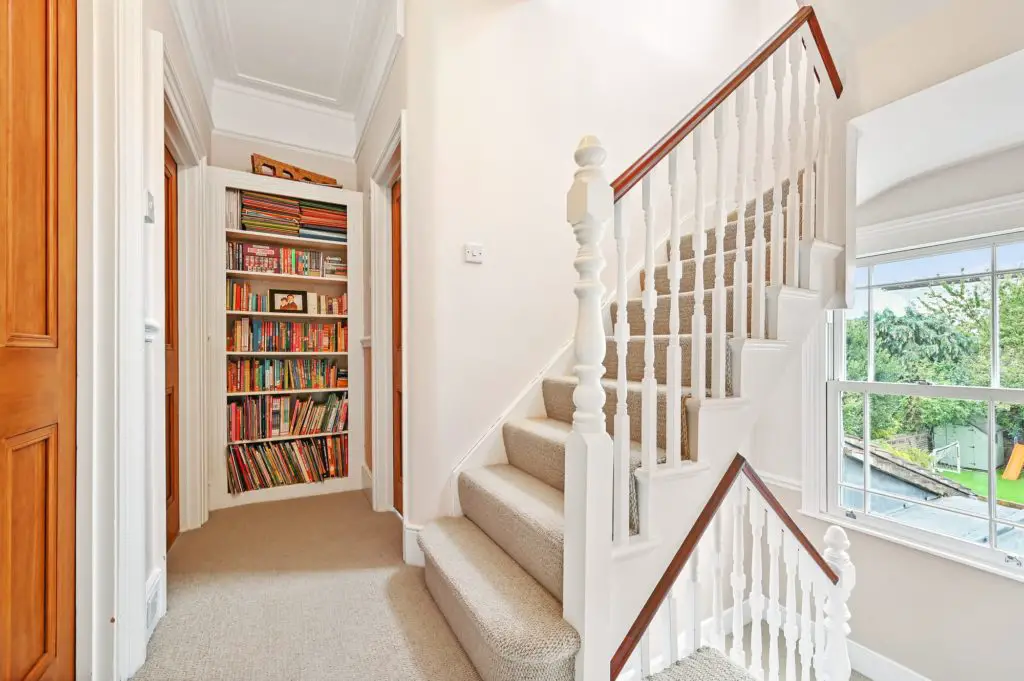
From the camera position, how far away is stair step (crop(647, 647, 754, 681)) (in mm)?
1647

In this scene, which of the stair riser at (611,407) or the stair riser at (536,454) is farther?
the stair riser at (536,454)

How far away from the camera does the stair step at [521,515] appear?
4.35 ft

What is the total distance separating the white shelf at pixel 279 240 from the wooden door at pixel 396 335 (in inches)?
23.9

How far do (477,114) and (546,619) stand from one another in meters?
2.05

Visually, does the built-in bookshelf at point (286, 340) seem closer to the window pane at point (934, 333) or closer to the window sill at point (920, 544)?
the window sill at point (920, 544)

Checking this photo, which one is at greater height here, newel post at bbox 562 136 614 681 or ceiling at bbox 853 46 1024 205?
ceiling at bbox 853 46 1024 205

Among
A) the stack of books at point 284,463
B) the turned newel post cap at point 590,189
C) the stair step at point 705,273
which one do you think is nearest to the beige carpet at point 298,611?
the stack of books at point 284,463

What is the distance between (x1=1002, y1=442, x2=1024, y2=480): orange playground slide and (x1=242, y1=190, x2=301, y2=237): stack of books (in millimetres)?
4109

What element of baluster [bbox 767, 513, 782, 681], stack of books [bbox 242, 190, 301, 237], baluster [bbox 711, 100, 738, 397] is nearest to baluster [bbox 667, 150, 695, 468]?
baluster [bbox 711, 100, 738, 397]

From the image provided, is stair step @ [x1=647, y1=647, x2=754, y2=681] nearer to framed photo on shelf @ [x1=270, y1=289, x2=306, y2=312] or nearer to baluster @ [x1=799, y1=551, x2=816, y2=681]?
baluster @ [x1=799, y1=551, x2=816, y2=681]

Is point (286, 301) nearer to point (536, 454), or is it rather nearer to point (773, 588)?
point (536, 454)

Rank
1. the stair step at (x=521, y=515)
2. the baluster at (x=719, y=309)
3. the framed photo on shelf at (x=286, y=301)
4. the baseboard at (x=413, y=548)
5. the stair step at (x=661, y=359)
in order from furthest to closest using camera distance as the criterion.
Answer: the framed photo on shelf at (x=286, y=301), the baseboard at (x=413, y=548), the stair step at (x=661, y=359), the baluster at (x=719, y=309), the stair step at (x=521, y=515)

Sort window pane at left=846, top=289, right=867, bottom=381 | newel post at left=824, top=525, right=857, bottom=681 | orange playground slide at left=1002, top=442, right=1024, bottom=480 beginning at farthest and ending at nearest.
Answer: window pane at left=846, top=289, right=867, bottom=381
orange playground slide at left=1002, top=442, right=1024, bottom=480
newel post at left=824, top=525, right=857, bottom=681

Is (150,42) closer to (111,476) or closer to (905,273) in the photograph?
(111,476)
